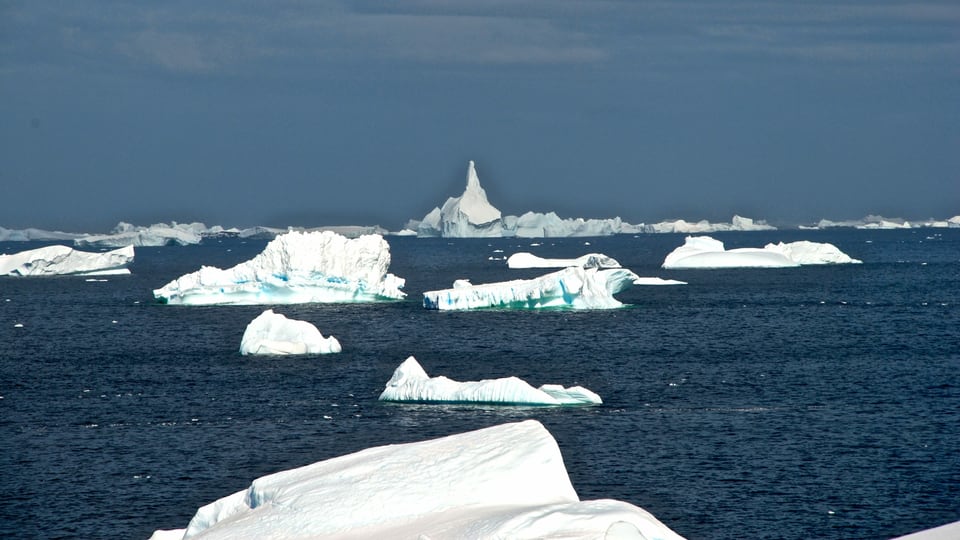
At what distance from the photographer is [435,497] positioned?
13.4 metres

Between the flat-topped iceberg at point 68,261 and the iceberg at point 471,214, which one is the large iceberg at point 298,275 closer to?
the flat-topped iceberg at point 68,261

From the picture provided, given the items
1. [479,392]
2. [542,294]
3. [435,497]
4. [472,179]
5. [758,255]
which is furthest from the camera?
[472,179]

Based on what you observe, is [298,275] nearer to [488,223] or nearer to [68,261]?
[68,261]

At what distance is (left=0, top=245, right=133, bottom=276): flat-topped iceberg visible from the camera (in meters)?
79.1

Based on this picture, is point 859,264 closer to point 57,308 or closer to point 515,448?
point 57,308

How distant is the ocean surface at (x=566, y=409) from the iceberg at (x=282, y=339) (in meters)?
0.57

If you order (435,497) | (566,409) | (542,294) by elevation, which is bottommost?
(566,409)

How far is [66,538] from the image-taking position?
1794cm

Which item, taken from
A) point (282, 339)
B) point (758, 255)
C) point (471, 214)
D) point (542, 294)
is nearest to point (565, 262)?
point (758, 255)

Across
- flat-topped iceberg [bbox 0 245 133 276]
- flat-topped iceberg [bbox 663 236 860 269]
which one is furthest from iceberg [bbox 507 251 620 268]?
flat-topped iceberg [bbox 0 245 133 276]

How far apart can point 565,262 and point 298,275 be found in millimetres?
31747

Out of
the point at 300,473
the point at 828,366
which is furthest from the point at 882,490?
the point at 828,366

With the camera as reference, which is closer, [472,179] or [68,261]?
[68,261]

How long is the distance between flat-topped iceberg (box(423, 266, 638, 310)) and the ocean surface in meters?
0.59
